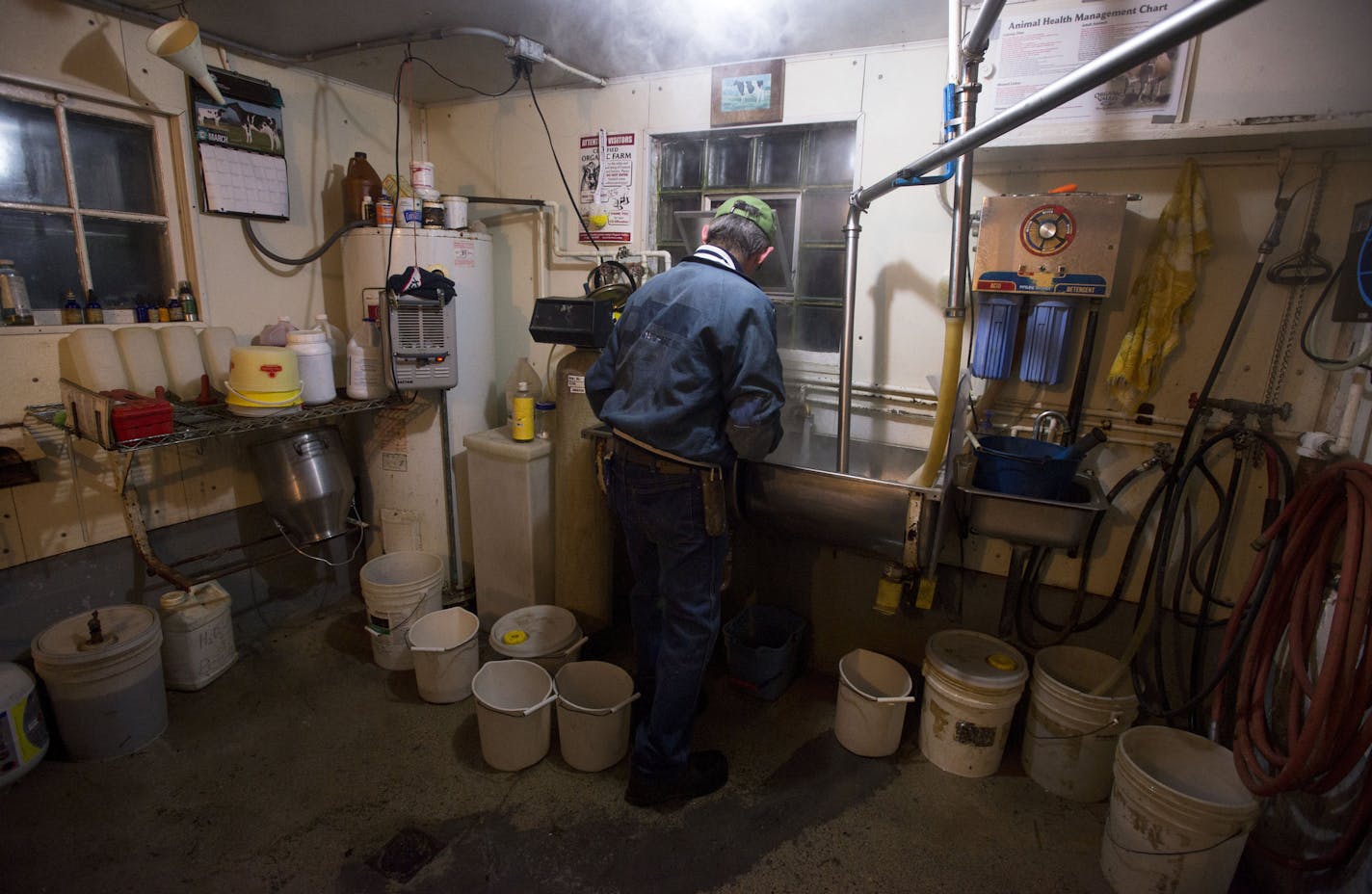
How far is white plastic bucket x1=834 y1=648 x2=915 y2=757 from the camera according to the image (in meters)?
2.14

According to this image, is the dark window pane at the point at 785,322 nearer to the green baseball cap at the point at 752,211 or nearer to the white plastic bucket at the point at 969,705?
the green baseball cap at the point at 752,211

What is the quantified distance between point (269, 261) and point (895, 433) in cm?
264

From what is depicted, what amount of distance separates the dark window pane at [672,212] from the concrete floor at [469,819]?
1.94 meters

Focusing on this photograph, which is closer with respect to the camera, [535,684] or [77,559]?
[535,684]

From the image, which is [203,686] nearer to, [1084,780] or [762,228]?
[762,228]

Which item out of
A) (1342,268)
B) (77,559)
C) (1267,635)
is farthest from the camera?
(77,559)

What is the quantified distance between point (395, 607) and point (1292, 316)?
3.08 meters

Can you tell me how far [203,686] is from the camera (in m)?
2.41

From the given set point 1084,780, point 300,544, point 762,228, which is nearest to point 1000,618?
point 1084,780

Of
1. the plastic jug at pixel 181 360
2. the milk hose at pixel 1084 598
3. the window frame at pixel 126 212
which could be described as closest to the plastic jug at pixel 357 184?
the window frame at pixel 126 212

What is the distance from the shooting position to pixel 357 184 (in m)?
2.78

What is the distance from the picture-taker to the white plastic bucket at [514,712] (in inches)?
78.8

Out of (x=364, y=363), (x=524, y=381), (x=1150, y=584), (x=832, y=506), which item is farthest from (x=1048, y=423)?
(x=364, y=363)

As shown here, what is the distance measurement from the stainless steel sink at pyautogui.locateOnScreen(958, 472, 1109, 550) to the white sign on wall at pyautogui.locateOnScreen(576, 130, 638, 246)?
5.79 feet
